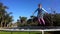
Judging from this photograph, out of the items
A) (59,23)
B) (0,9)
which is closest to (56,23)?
(59,23)

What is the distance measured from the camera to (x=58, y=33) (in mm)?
9672

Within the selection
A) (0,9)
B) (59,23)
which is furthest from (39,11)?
(0,9)

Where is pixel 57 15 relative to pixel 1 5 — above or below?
below

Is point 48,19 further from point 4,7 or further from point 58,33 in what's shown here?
point 4,7

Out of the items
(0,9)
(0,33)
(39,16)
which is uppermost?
(0,9)

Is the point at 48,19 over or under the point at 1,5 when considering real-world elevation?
under

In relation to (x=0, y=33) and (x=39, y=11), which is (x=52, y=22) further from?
(x=0, y=33)

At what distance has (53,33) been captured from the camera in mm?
10133

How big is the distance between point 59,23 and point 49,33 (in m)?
11.1

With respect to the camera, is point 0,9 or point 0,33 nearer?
point 0,33

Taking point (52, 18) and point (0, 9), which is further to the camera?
point (0, 9)

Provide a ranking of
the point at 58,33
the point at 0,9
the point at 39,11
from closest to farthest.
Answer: the point at 58,33 → the point at 39,11 → the point at 0,9

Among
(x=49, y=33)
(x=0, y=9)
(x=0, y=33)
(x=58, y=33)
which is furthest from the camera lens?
(x=0, y=9)

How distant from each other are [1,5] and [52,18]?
95.0ft
